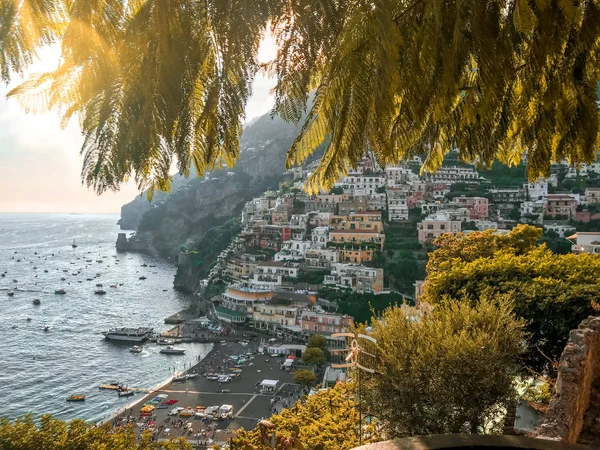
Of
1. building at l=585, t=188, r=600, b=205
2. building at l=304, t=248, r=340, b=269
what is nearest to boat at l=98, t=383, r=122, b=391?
building at l=304, t=248, r=340, b=269

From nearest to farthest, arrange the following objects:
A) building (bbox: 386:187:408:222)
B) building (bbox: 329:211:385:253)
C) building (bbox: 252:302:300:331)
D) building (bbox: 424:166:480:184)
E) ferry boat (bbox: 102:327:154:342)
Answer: ferry boat (bbox: 102:327:154:342), building (bbox: 252:302:300:331), building (bbox: 329:211:385:253), building (bbox: 386:187:408:222), building (bbox: 424:166:480:184)

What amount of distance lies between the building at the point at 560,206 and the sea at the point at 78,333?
3098 centimetres

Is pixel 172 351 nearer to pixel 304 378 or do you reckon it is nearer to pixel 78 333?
pixel 78 333

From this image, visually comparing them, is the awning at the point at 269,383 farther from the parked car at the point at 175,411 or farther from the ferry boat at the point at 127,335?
the ferry boat at the point at 127,335

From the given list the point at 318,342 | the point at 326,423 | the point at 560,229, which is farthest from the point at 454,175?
the point at 326,423

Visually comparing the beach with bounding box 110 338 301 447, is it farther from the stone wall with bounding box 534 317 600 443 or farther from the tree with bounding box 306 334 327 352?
the stone wall with bounding box 534 317 600 443

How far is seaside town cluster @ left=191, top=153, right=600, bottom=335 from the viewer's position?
33625mm

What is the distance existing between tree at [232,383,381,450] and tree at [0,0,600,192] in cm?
303

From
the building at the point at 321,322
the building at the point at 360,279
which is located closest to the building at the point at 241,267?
the building at the point at 360,279

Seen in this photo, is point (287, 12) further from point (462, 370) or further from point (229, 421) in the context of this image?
point (229, 421)

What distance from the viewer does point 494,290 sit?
6355 mm

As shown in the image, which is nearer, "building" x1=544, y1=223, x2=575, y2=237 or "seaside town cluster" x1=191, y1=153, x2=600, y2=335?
"seaside town cluster" x1=191, y1=153, x2=600, y2=335

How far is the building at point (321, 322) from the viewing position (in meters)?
29.2

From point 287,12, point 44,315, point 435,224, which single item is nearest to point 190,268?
point 44,315
